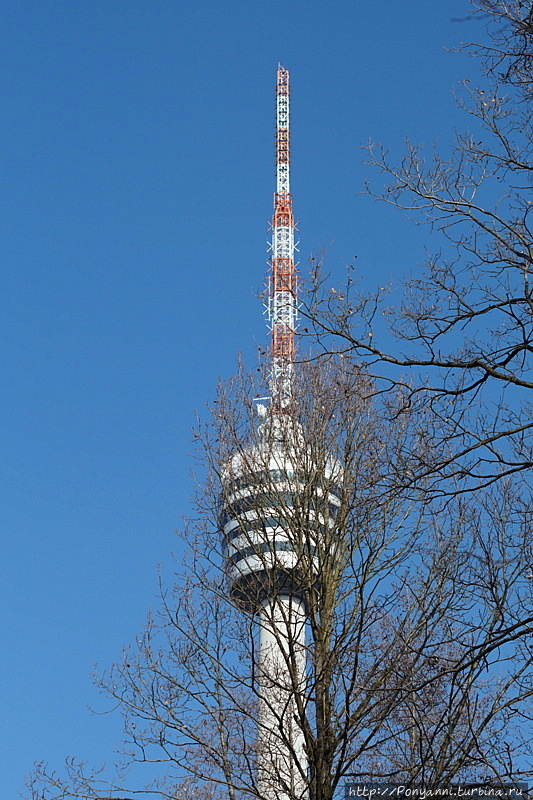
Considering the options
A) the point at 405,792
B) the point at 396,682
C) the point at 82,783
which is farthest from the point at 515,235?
the point at 82,783

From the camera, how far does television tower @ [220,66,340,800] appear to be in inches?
557

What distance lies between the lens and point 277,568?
49.8 ft

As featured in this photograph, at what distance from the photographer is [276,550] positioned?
16312mm

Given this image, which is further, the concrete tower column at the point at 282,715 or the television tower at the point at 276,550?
the television tower at the point at 276,550

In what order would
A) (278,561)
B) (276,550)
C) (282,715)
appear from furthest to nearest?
(276,550)
(278,561)
(282,715)

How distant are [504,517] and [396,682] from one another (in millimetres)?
3304

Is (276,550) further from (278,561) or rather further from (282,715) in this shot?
(282,715)

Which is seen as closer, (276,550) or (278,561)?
(278,561)

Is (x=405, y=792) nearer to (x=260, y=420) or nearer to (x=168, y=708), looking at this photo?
(x=168, y=708)

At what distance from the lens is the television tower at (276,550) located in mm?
14141

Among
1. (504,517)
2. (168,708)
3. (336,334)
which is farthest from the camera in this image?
(504,517)

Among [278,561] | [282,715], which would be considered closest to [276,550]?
[278,561]

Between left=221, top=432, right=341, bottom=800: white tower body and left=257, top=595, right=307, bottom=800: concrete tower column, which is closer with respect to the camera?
left=257, top=595, right=307, bottom=800: concrete tower column

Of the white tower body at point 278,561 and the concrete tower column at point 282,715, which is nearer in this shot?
the concrete tower column at point 282,715
